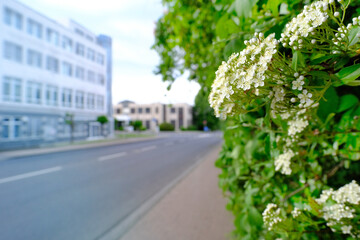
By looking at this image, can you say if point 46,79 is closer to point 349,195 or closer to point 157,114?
point 349,195

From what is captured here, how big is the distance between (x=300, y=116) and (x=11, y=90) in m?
23.8

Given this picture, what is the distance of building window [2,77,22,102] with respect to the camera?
1842 centimetres

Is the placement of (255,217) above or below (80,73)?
below

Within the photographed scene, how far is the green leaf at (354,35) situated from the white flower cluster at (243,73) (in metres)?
0.19

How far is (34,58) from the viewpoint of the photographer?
2131cm

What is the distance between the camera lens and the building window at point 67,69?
1023 inches

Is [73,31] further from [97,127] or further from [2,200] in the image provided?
[2,200]

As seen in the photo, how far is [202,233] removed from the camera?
322 centimetres

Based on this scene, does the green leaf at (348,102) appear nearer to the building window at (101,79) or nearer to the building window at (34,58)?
the building window at (34,58)

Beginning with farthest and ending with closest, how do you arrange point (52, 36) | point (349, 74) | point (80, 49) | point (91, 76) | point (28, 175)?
point (91, 76) < point (80, 49) < point (52, 36) < point (28, 175) < point (349, 74)

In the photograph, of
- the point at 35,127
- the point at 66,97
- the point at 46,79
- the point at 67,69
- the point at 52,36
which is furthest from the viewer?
the point at 67,69

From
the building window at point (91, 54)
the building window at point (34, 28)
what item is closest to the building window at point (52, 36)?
the building window at point (34, 28)

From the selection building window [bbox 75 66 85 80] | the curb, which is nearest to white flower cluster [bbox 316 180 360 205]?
the curb

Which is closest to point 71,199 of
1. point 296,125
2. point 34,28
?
point 296,125
